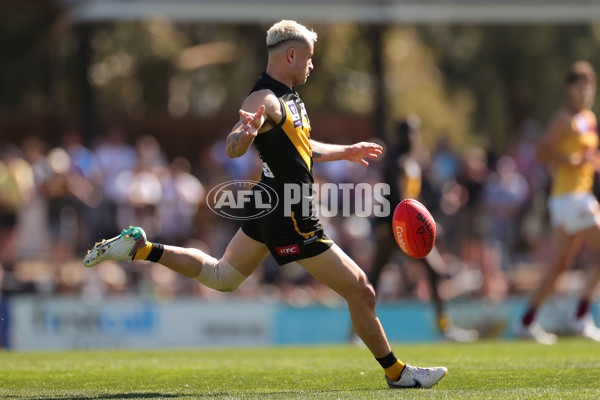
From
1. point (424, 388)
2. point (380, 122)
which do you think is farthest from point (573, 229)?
point (380, 122)

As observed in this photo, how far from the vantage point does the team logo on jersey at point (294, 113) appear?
6.61m

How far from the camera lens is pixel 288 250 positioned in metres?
6.64

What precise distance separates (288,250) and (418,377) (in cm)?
123

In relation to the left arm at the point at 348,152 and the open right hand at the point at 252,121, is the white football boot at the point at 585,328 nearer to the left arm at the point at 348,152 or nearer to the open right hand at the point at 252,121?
the left arm at the point at 348,152

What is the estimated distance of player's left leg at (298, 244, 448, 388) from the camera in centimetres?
665

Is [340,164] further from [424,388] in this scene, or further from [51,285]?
[424,388]

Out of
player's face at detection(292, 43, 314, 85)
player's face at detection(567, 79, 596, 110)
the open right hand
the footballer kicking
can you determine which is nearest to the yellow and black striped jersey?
the footballer kicking

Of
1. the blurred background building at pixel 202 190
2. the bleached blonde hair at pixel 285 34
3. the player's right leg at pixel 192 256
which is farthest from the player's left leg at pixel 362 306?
the blurred background building at pixel 202 190

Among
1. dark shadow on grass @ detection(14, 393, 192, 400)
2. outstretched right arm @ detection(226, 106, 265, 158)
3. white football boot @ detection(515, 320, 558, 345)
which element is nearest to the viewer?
outstretched right arm @ detection(226, 106, 265, 158)

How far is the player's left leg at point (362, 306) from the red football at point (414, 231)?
93cm

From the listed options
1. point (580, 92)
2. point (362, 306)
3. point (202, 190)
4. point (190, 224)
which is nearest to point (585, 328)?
point (580, 92)

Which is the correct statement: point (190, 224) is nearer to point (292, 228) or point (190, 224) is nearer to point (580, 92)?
point (580, 92)

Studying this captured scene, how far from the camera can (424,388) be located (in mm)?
6738

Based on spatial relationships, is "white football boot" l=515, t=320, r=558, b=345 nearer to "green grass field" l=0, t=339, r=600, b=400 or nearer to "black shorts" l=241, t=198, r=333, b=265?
"green grass field" l=0, t=339, r=600, b=400
